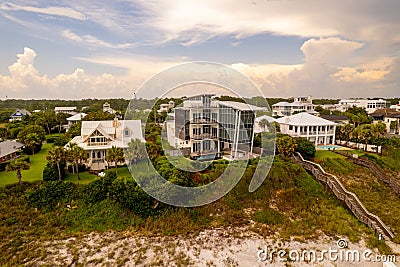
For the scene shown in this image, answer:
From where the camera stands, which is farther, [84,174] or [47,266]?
[84,174]

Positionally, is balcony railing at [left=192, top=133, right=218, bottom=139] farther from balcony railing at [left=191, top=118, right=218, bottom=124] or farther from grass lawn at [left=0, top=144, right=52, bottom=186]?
grass lawn at [left=0, top=144, right=52, bottom=186]

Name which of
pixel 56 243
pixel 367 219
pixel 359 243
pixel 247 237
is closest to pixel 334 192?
pixel 367 219

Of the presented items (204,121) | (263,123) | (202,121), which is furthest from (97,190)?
(263,123)

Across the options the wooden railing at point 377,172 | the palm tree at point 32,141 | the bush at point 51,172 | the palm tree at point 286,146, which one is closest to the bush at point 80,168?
the bush at point 51,172

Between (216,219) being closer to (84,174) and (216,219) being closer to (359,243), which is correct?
(359,243)

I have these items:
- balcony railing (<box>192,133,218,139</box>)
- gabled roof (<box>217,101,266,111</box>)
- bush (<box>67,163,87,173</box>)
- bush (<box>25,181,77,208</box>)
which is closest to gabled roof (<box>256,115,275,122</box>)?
gabled roof (<box>217,101,266,111</box>)

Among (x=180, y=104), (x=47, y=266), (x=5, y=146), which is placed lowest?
(x=47, y=266)

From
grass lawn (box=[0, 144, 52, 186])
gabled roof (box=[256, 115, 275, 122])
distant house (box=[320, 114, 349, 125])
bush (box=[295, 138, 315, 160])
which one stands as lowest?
grass lawn (box=[0, 144, 52, 186])
